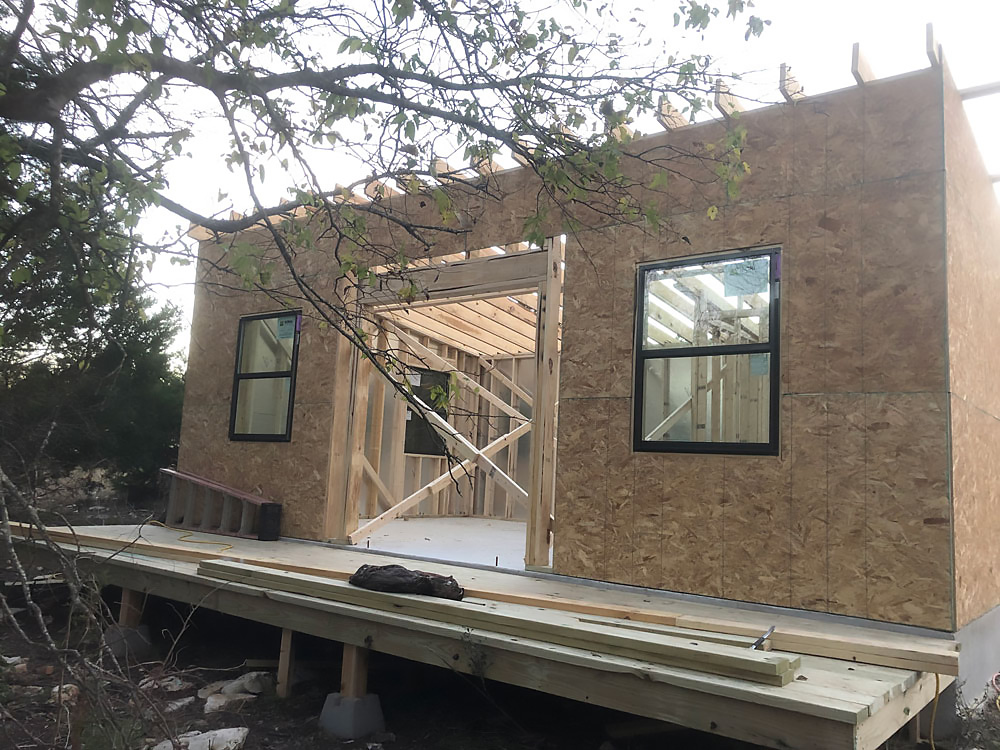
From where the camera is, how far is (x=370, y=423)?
30.9ft

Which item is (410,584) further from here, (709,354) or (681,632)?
(709,354)

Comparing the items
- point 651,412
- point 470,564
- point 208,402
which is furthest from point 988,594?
point 208,402

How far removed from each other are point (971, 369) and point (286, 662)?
471 centimetres

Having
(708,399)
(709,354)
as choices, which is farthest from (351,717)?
(709,354)

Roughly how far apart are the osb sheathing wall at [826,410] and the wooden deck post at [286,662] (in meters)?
1.98

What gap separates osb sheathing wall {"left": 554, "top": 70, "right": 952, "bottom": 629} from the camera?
14.2 feet

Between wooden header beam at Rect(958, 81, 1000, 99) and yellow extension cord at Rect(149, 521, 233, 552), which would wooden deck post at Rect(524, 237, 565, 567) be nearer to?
yellow extension cord at Rect(149, 521, 233, 552)

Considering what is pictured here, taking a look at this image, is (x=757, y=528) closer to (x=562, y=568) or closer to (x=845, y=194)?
(x=562, y=568)

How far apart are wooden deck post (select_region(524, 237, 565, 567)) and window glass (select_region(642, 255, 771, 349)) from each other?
718 mm

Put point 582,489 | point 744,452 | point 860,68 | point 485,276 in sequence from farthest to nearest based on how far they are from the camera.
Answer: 1. point 485,276
2. point 582,489
3. point 744,452
4. point 860,68

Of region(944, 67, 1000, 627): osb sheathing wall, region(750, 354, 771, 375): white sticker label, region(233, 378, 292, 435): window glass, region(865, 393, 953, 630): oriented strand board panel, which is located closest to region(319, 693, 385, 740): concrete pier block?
region(865, 393, 953, 630): oriented strand board panel

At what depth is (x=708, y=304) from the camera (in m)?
5.15

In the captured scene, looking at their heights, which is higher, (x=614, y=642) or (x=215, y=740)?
(x=614, y=642)

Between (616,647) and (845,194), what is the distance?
3.18 m
